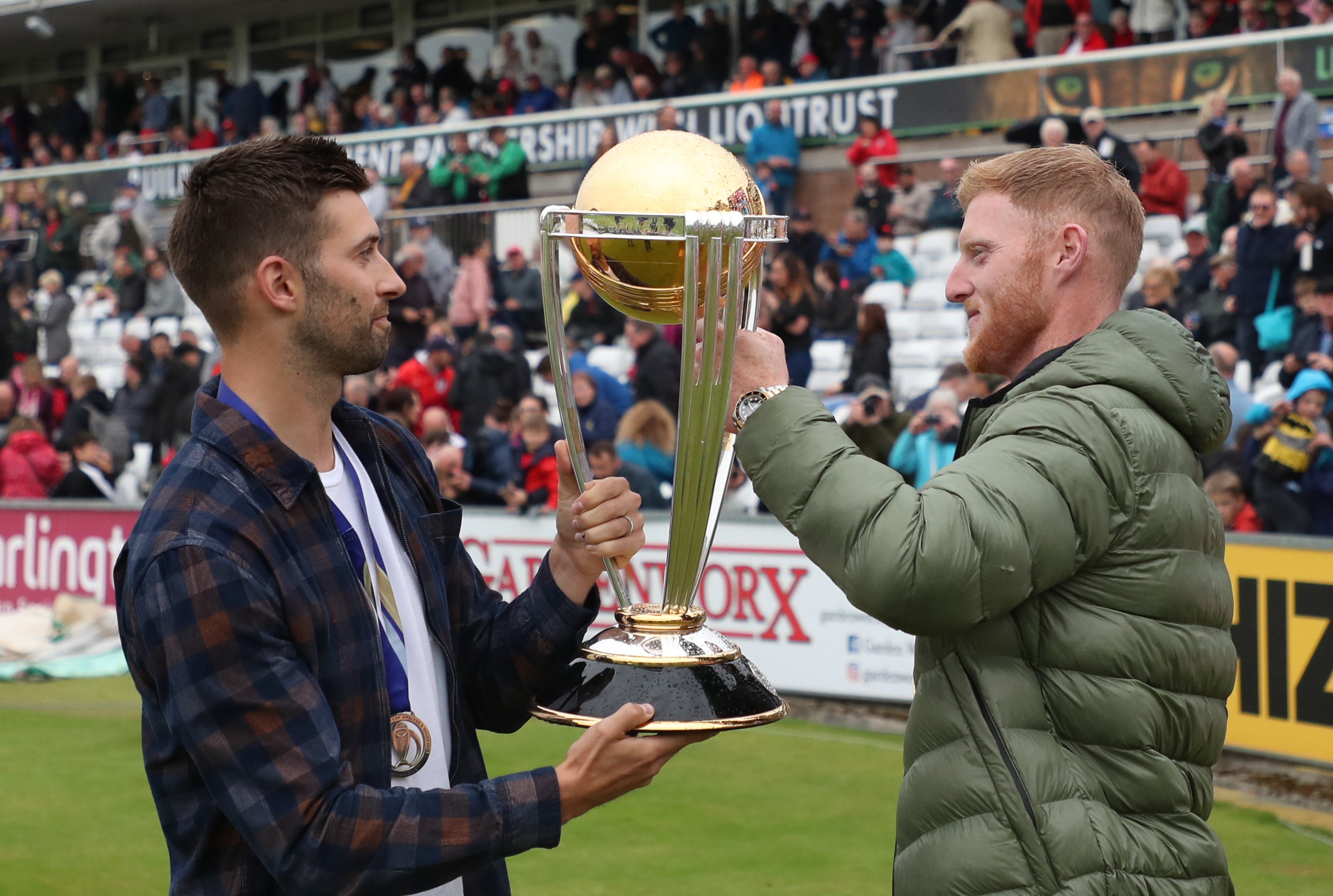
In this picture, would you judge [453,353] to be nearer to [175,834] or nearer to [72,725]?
[72,725]

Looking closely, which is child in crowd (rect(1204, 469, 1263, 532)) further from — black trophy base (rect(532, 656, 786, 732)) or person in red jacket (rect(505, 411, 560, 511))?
black trophy base (rect(532, 656, 786, 732))

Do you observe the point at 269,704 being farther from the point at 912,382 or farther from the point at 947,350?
the point at 947,350

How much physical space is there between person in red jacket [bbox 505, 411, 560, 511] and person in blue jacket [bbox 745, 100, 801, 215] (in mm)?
4773

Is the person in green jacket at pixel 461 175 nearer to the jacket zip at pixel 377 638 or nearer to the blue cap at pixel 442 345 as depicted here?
the blue cap at pixel 442 345

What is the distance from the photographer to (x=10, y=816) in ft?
20.5

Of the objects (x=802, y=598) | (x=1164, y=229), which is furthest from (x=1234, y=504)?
(x=1164, y=229)

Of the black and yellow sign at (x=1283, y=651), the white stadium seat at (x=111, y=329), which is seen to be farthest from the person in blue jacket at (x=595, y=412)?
the white stadium seat at (x=111, y=329)

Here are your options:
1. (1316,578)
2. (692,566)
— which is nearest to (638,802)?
(1316,578)

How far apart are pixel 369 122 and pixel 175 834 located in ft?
64.4

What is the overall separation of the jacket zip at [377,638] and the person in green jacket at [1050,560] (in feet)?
1.88

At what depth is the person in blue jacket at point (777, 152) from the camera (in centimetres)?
1336

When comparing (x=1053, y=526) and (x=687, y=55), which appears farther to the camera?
(x=687, y=55)

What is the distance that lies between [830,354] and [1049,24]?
483 centimetres

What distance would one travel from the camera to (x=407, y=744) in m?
2.07
